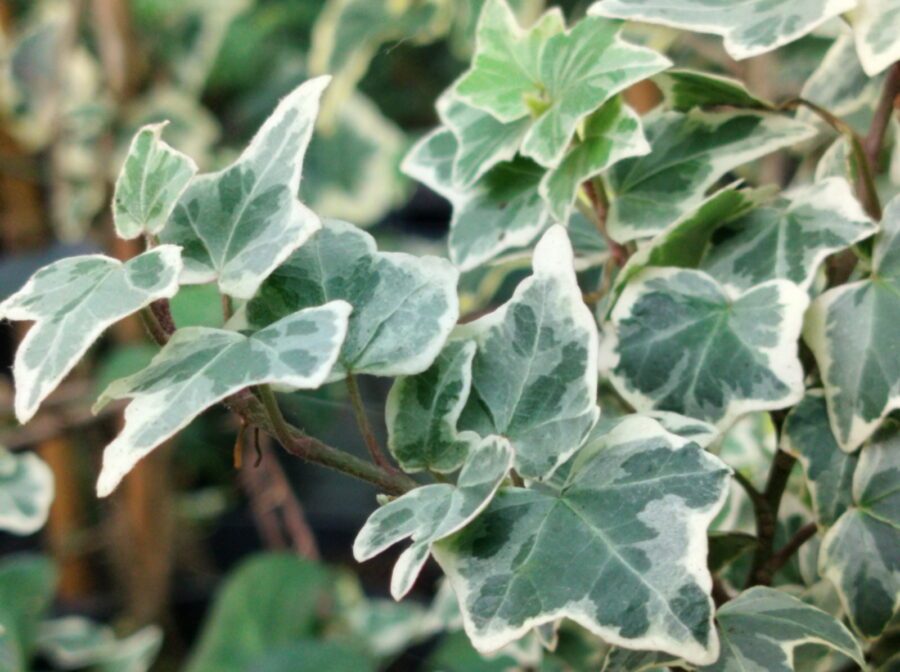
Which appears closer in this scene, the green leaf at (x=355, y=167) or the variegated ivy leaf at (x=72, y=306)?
the variegated ivy leaf at (x=72, y=306)

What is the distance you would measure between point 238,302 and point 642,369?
6.4 inches

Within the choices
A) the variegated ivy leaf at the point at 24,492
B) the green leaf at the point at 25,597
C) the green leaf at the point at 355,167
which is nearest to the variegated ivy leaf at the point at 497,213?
the variegated ivy leaf at the point at 24,492

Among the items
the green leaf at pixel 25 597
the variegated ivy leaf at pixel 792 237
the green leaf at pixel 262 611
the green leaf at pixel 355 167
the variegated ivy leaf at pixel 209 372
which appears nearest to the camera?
the variegated ivy leaf at pixel 209 372

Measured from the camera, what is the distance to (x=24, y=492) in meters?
0.62

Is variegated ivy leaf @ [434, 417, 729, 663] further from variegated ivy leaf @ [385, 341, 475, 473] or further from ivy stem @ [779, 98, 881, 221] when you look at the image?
ivy stem @ [779, 98, 881, 221]

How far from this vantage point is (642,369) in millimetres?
402

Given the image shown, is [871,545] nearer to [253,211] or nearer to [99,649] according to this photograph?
[253,211]

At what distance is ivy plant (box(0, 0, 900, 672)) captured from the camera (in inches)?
12.3

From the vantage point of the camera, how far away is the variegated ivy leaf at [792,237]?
1.31 ft

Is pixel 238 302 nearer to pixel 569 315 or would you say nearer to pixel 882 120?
pixel 569 315

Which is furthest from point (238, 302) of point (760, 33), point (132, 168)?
point (760, 33)

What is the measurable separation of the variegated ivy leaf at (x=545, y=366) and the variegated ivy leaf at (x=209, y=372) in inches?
2.8

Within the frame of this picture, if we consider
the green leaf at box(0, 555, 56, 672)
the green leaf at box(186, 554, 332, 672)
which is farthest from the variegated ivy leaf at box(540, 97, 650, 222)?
the green leaf at box(186, 554, 332, 672)

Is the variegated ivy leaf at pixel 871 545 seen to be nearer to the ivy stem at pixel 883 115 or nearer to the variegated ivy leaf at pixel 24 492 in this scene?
the ivy stem at pixel 883 115
